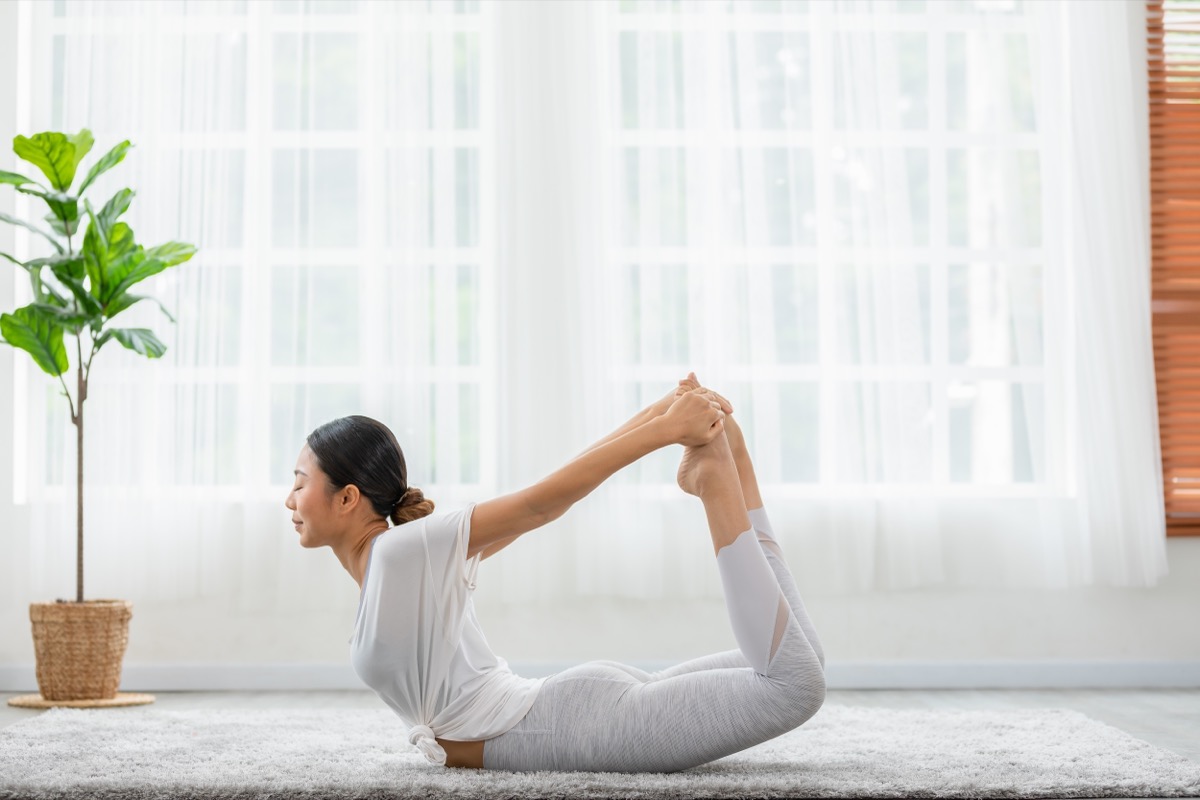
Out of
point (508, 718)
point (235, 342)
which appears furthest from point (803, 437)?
point (508, 718)

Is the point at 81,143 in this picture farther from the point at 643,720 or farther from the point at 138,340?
the point at 643,720

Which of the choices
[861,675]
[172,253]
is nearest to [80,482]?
[172,253]

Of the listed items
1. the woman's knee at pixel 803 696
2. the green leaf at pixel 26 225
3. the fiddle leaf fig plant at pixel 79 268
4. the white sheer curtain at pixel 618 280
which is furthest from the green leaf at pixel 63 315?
the woman's knee at pixel 803 696

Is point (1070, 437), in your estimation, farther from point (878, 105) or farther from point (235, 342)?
point (235, 342)

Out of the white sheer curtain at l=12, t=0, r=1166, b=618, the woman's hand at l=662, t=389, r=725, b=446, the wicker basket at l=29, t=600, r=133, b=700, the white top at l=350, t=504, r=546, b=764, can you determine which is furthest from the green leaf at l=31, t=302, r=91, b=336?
the woman's hand at l=662, t=389, r=725, b=446

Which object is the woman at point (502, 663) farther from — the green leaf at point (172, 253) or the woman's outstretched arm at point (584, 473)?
the green leaf at point (172, 253)

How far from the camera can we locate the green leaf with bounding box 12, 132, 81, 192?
3.67m

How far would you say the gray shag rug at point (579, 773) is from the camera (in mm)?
2020

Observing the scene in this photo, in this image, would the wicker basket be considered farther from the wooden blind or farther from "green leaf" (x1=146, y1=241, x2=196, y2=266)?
the wooden blind

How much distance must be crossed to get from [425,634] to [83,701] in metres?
1.97

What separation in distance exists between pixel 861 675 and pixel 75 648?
2362 millimetres

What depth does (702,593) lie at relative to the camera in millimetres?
4008

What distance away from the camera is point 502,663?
2.24m

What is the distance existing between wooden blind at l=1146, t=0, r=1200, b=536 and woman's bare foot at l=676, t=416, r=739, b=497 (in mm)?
2637
